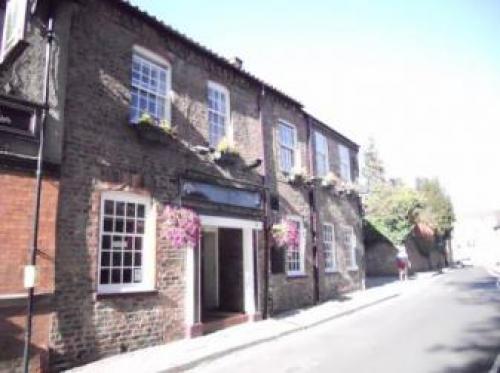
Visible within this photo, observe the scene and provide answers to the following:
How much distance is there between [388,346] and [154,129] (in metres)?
6.77

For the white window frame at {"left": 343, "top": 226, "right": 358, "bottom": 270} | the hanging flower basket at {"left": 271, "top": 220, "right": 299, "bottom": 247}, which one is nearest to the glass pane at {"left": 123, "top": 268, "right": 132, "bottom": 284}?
the hanging flower basket at {"left": 271, "top": 220, "right": 299, "bottom": 247}

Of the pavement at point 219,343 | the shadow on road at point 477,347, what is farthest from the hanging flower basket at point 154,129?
the shadow on road at point 477,347

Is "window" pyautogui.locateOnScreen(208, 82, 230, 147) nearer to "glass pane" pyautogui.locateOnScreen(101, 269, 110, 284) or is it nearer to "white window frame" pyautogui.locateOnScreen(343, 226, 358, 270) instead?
"glass pane" pyautogui.locateOnScreen(101, 269, 110, 284)

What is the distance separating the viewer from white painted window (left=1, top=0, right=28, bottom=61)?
6705 mm

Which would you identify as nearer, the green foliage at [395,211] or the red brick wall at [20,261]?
the red brick wall at [20,261]

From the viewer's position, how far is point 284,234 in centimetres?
1352

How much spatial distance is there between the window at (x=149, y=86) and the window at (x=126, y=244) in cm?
193

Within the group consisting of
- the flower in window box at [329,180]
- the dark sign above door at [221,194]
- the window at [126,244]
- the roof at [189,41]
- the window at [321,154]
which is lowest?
the window at [126,244]

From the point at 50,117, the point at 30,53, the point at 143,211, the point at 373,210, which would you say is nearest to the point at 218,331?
the point at 143,211

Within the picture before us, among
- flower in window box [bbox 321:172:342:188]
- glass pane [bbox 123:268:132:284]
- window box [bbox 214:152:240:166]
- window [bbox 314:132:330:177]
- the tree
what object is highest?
the tree

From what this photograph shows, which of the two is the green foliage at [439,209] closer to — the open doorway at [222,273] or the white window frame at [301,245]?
the white window frame at [301,245]

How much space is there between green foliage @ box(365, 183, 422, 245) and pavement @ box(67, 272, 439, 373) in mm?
14125

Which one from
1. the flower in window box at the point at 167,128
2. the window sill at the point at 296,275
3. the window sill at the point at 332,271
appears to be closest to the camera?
the flower in window box at the point at 167,128

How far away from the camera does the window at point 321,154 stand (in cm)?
1839
